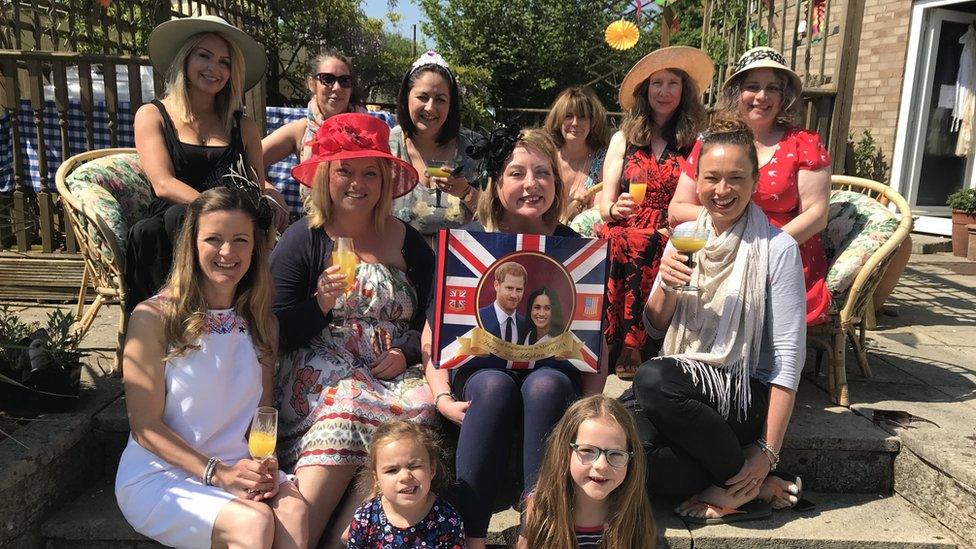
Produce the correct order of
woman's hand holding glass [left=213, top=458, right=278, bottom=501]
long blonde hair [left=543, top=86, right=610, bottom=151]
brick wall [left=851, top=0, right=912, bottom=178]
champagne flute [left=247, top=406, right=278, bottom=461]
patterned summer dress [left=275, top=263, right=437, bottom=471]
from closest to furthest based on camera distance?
champagne flute [left=247, top=406, right=278, bottom=461] → woman's hand holding glass [left=213, top=458, right=278, bottom=501] → patterned summer dress [left=275, top=263, right=437, bottom=471] → long blonde hair [left=543, top=86, right=610, bottom=151] → brick wall [left=851, top=0, right=912, bottom=178]

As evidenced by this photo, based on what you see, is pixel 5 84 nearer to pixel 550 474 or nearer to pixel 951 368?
pixel 550 474

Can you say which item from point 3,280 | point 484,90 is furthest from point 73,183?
point 484,90

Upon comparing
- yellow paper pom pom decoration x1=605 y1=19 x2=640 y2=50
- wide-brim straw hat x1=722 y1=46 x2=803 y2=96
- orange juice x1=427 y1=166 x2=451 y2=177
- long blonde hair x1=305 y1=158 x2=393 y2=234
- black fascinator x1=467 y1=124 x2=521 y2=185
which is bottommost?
long blonde hair x1=305 y1=158 x2=393 y2=234

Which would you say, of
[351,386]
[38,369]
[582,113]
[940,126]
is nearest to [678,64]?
[582,113]

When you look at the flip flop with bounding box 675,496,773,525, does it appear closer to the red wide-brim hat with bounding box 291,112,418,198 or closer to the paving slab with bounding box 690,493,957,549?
Result: the paving slab with bounding box 690,493,957,549

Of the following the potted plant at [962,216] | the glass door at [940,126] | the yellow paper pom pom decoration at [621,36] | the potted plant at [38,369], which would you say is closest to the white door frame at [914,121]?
the glass door at [940,126]

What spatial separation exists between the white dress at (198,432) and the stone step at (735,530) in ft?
1.05

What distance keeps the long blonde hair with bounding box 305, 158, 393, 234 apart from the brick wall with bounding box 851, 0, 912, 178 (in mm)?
8472

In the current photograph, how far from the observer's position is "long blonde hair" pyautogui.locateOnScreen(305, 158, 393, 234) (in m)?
2.76

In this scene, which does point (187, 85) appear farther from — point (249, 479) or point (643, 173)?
point (643, 173)

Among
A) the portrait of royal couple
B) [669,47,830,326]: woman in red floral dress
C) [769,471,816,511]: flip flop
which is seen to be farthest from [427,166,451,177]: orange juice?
[769,471,816,511]: flip flop

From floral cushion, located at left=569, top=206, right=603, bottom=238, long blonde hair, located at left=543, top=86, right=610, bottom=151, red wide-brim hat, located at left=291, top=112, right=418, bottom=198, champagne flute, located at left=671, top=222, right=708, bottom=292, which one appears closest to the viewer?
champagne flute, located at left=671, top=222, right=708, bottom=292

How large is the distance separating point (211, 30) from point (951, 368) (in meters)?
4.50

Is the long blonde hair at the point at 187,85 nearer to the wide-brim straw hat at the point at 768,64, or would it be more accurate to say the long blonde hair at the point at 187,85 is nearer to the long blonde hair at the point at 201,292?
the long blonde hair at the point at 201,292
